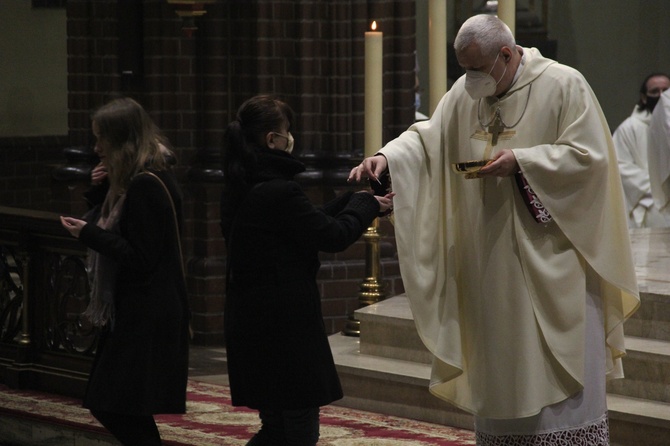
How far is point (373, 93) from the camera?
6441 mm

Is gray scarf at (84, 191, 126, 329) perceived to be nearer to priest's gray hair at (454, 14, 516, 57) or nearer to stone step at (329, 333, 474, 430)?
priest's gray hair at (454, 14, 516, 57)

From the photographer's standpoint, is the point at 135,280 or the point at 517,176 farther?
the point at 135,280

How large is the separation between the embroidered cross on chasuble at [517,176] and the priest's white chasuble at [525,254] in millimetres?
13

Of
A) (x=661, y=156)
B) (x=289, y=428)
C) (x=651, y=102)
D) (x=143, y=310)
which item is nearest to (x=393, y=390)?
(x=143, y=310)

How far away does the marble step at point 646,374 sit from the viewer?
18.5 ft

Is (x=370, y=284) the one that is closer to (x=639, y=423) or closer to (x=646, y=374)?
(x=646, y=374)

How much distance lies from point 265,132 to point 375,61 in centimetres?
207

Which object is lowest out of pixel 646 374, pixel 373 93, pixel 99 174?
pixel 646 374

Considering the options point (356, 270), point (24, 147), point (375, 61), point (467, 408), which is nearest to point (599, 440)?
point (467, 408)

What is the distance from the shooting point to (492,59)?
14.7 feet

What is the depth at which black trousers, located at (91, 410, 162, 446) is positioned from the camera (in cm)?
500

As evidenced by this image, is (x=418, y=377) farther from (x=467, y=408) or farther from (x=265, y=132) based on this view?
(x=265, y=132)

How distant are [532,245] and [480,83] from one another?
0.58 metres

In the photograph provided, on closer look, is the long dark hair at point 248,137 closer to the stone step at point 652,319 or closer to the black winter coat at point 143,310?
the black winter coat at point 143,310
